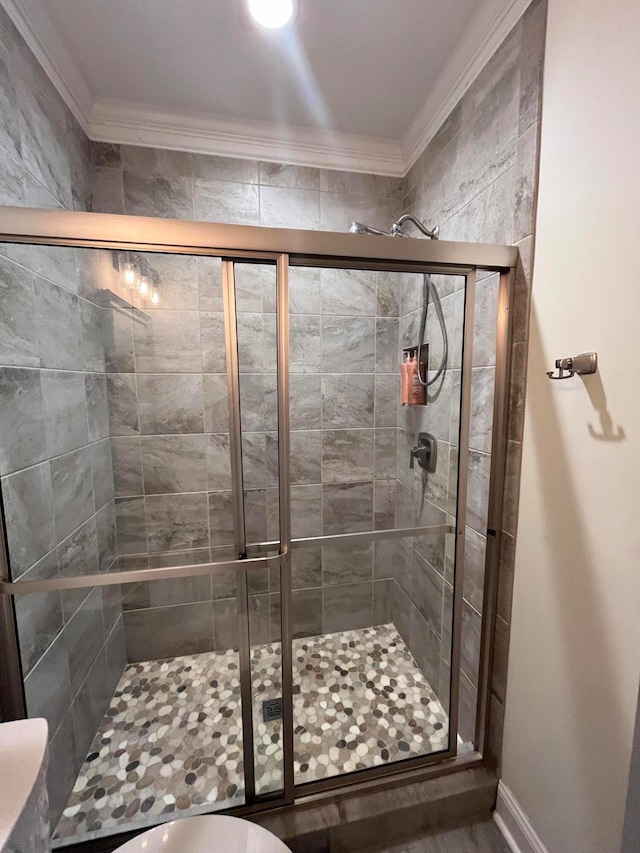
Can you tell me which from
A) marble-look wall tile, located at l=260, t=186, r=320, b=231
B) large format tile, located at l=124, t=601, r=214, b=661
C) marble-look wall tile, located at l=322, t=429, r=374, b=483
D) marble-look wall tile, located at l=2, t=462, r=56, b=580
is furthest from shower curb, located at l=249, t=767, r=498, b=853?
marble-look wall tile, located at l=260, t=186, r=320, b=231

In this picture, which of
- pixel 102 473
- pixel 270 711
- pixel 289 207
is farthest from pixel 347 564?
pixel 289 207

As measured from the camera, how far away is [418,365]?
152cm

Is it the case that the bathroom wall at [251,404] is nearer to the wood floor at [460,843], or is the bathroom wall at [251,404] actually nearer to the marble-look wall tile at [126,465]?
the marble-look wall tile at [126,465]

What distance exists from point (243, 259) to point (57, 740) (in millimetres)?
1526

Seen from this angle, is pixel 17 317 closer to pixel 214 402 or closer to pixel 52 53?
pixel 214 402

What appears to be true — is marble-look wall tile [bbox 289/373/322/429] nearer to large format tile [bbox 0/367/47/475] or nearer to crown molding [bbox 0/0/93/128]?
large format tile [bbox 0/367/47/475]

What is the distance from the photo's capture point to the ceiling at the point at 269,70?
1058 millimetres

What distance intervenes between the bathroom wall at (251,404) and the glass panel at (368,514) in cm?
1

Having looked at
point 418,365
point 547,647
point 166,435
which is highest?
point 418,365

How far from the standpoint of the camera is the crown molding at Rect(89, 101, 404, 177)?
146 centimetres

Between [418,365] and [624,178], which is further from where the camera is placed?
→ [418,365]

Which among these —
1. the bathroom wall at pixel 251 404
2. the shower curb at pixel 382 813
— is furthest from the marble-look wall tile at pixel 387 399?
the shower curb at pixel 382 813

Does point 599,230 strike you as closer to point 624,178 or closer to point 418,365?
point 624,178

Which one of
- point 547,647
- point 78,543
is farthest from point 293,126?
point 547,647
